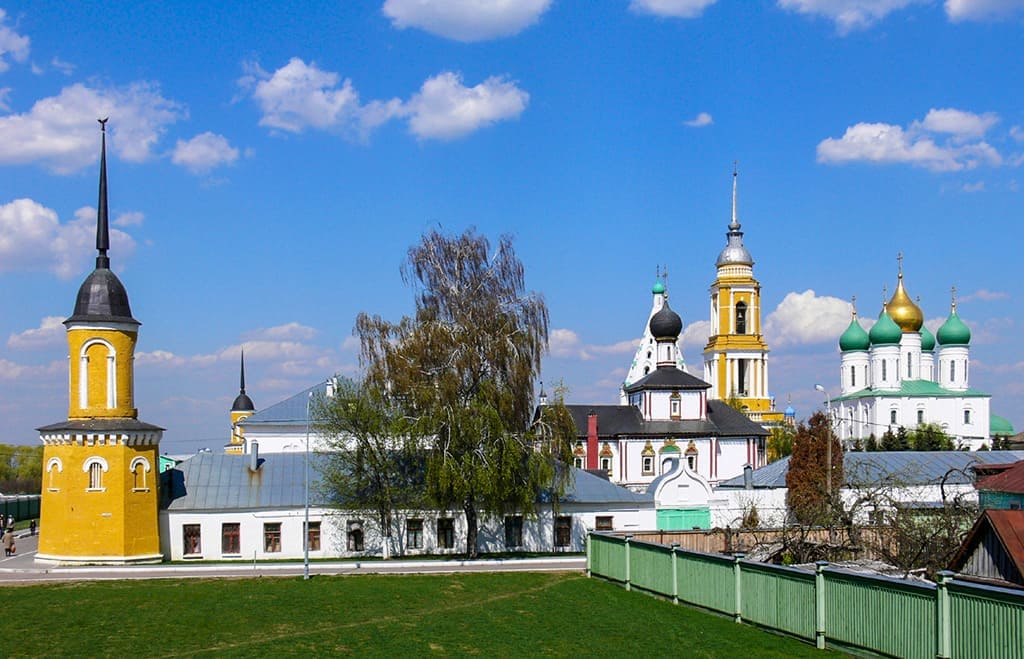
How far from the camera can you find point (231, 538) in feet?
120

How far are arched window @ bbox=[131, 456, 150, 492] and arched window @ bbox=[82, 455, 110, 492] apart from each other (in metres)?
0.80

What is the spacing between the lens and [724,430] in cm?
6475

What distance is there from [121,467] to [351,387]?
304 inches

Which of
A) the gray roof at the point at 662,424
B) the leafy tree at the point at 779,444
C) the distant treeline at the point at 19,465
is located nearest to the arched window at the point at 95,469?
the gray roof at the point at 662,424

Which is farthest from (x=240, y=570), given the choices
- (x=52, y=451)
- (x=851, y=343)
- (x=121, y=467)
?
(x=851, y=343)

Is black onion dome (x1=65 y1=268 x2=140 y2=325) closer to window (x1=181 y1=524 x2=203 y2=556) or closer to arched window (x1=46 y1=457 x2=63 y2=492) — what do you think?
arched window (x1=46 y1=457 x2=63 y2=492)

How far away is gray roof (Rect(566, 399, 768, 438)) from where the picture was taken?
6438 cm

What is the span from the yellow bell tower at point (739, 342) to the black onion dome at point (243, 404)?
119 ft

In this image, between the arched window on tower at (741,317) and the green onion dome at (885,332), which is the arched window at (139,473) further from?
the green onion dome at (885,332)

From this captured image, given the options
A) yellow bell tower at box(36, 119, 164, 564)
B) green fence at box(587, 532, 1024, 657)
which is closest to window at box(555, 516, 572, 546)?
yellow bell tower at box(36, 119, 164, 564)

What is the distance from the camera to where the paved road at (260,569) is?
30484 millimetres

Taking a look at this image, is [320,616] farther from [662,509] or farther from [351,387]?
[662,509]

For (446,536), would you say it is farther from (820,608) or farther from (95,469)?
(820,608)

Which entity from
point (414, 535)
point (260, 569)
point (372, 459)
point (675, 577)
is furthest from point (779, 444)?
point (675, 577)
